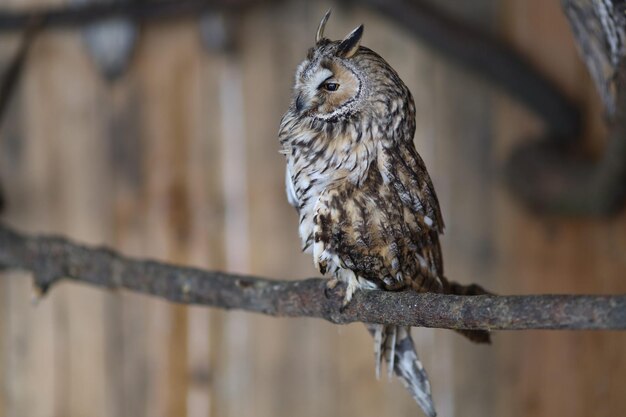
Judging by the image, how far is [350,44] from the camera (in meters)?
1.06

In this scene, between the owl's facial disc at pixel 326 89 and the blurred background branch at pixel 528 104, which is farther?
the blurred background branch at pixel 528 104

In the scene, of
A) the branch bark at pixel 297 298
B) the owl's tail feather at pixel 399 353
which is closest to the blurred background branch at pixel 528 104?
the branch bark at pixel 297 298

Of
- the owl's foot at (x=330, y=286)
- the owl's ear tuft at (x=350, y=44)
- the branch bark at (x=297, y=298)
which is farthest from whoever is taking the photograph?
the owl's foot at (x=330, y=286)

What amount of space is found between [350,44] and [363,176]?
0.64ft

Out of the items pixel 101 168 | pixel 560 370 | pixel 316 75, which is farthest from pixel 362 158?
pixel 101 168

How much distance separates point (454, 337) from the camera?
2.21 meters

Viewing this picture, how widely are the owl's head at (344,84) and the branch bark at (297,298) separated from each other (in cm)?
27

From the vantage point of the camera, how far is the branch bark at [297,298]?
828 millimetres

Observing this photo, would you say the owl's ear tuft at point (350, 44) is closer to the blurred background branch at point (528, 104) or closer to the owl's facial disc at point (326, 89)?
the owl's facial disc at point (326, 89)

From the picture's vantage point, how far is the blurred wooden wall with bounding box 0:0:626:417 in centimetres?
214

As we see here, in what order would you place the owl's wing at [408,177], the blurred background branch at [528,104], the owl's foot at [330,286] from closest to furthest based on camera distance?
1. the owl's wing at [408,177]
2. the owl's foot at [330,286]
3. the blurred background branch at [528,104]

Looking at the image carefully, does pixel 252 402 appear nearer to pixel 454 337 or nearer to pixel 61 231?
pixel 454 337

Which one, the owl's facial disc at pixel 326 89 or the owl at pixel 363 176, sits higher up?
the owl's facial disc at pixel 326 89

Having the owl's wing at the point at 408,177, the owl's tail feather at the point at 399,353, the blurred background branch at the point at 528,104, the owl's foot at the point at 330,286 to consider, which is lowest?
the owl's tail feather at the point at 399,353
